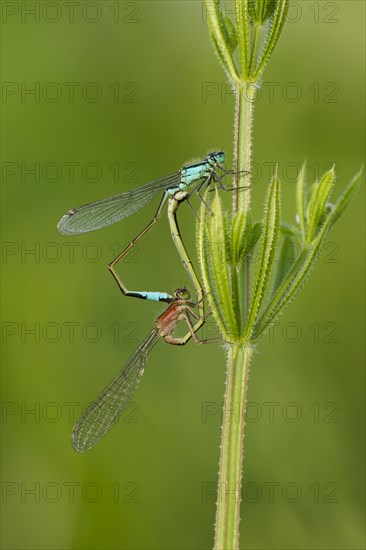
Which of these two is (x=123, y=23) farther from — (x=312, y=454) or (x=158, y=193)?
(x=312, y=454)

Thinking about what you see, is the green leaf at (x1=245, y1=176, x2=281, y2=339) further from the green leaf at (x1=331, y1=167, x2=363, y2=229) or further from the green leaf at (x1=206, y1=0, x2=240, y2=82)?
the green leaf at (x1=206, y1=0, x2=240, y2=82)

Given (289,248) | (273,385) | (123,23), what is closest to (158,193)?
(289,248)

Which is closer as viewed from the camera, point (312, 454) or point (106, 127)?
point (312, 454)

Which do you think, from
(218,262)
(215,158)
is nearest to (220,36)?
(218,262)

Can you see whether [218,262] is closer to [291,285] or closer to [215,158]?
[291,285]

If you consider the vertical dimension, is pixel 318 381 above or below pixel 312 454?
above

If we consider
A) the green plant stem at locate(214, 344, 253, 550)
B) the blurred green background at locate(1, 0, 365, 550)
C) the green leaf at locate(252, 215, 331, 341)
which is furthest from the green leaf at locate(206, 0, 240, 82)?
the blurred green background at locate(1, 0, 365, 550)
